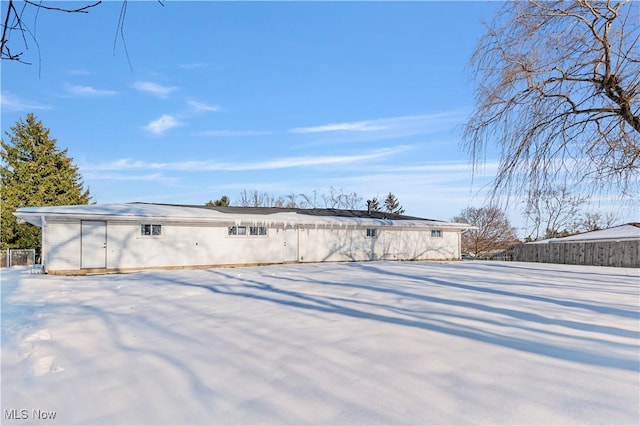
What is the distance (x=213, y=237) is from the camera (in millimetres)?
14898

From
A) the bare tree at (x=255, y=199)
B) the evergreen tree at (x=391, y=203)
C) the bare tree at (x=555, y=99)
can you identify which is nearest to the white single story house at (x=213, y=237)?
the bare tree at (x=555, y=99)

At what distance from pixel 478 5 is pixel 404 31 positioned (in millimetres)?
2158

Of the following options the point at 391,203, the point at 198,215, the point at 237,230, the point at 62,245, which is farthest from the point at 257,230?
the point at 391,203

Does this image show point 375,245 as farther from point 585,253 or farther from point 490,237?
point 490,237

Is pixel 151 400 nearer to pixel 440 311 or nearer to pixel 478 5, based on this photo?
pixel 440 311

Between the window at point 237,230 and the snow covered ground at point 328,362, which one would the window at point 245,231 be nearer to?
the window at point 237,230

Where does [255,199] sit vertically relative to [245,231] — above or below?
above

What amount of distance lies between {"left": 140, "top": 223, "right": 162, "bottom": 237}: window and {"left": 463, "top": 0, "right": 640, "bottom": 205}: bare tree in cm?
1187

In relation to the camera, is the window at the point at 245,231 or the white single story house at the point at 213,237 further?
the window at the point at 245,231

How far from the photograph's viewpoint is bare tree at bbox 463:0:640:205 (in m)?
5.42

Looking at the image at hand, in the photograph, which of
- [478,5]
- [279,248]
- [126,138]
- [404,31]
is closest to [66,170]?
[126,138]

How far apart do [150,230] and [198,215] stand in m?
1.82

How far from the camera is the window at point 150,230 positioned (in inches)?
536

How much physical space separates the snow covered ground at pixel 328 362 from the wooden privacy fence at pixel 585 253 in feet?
40.5
